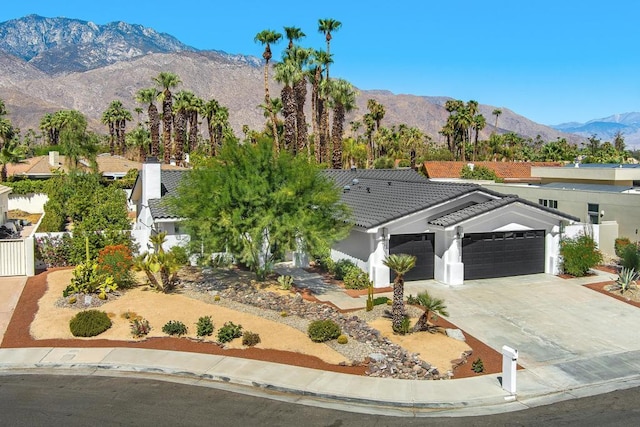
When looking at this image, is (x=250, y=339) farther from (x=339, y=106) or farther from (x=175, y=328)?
(x=339, y=106)

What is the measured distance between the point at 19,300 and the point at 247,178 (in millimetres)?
9733

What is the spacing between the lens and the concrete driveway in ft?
50.4

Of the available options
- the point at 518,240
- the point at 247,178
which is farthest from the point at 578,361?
the point at 247,178

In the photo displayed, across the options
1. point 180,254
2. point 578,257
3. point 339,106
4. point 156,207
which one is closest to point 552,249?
point 578,257

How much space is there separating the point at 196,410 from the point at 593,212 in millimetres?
28584

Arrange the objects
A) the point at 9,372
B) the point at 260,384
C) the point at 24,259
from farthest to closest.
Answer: the point at 24,259 < the point at 9,372 < the point at 260,384

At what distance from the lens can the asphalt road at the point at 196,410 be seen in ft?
38.6

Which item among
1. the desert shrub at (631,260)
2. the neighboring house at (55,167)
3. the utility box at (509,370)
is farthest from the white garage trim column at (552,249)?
the neighboring house at (55,167)

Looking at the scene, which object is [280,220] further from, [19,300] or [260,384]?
[19,300]

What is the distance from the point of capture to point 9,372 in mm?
14508

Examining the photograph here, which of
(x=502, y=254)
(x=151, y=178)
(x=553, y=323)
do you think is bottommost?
(x=553, y=323)

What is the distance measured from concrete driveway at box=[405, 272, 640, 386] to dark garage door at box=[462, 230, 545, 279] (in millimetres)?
577

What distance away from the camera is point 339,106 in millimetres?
50438

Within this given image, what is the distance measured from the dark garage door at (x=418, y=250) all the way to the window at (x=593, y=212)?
1387 centimetres
